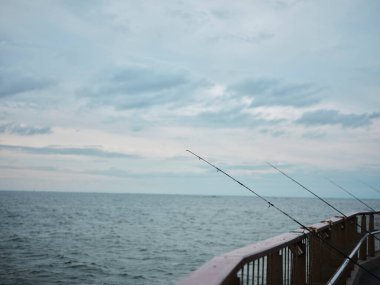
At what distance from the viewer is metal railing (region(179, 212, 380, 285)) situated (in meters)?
1.95

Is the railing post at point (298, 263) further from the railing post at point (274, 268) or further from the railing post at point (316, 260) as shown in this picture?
the railing post at point (274, 268)

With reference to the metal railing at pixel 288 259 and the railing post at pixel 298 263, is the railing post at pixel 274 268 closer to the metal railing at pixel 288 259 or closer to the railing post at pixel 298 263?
the metal railing at pixel 288 259

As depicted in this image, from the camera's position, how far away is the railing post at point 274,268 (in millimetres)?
3120

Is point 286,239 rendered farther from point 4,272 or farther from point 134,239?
point 134,239

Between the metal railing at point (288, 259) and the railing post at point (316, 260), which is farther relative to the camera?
the railing post at point (316, 260)

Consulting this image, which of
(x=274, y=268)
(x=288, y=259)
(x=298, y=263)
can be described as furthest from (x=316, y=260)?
(x=274, y=268)

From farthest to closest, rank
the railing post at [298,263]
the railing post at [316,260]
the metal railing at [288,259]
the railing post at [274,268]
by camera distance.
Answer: the railing post at [316,260], the railing post at [298,263], the railing post at [274,268], the metal railing at [288,259]

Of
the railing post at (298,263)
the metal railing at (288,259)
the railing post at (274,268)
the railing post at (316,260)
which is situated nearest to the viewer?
the metal railing at (288,259)

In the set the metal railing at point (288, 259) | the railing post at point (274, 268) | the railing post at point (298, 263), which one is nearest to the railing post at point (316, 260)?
the metal railing at point (288, 259)

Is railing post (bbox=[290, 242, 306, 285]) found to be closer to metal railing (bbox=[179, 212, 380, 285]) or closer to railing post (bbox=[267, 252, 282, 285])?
metal railing (bbox=[179, 212, 380, 285])

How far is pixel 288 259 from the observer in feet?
13.1

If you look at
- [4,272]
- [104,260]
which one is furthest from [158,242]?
[4,272]

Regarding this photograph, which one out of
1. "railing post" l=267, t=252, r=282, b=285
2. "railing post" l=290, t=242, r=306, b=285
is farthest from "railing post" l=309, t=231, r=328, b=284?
"railing post" l=267, t=252, r=282, b=285

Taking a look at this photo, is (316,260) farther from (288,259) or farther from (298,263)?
(288,259)
